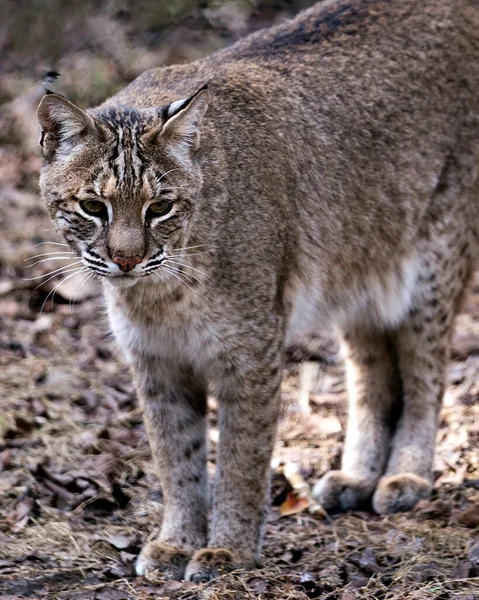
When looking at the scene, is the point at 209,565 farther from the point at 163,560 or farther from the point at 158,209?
the point at 158,209

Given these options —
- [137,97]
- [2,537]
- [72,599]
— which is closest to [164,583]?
[72,599]

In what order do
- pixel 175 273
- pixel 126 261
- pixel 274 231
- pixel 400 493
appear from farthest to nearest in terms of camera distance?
pixel 400 493 < pixel 274 231 < pixel 175 273 < pixel 126 261

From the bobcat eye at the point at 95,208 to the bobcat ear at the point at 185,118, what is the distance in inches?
15.0

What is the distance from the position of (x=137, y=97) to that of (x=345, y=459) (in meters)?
2.37

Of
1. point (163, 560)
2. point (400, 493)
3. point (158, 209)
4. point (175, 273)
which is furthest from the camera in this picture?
point (400, 493)

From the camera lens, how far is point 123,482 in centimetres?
536

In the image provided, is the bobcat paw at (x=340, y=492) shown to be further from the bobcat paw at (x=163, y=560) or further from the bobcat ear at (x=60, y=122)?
the bobcat ear at (x=60, y=122)

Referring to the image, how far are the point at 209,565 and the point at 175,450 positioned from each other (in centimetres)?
59

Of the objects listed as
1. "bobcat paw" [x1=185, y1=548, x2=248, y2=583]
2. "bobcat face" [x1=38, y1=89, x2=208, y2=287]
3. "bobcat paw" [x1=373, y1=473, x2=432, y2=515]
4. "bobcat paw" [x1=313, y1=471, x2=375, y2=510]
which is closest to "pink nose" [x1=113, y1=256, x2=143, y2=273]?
"bobcat face" [x1=38, y1=89, x2=208, y2=287]

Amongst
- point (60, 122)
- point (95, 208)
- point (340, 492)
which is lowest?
point (340, 492)

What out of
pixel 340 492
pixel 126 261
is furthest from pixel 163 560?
pixel 126 261

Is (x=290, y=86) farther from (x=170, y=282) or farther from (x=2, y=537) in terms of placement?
(x=2, y=537)

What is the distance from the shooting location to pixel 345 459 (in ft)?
18.9

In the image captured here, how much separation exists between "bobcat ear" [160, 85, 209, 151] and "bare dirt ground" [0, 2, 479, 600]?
0.95 m
